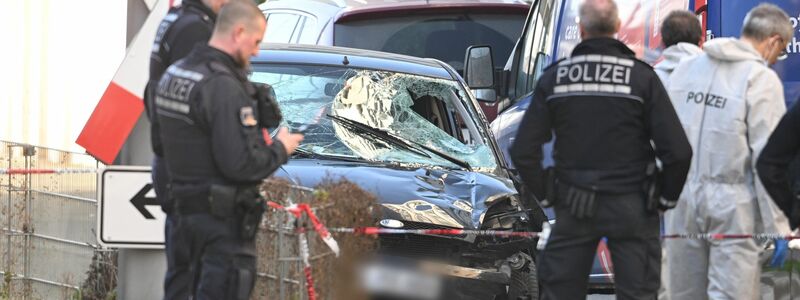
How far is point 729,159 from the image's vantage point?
7.10 meters

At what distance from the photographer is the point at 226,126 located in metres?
5.60

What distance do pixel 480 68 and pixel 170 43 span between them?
15.7ft

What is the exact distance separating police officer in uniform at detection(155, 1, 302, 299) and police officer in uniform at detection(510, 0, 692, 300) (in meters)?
1.18

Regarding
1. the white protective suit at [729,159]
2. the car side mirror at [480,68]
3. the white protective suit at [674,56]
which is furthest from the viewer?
the car side mirror at [480,68]

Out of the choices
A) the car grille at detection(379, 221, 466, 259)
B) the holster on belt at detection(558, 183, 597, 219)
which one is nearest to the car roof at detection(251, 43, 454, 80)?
the car grille at detection(379, 221, 466, 259)

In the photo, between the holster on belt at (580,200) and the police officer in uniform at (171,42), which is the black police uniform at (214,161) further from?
the holster on belt at (580,200)

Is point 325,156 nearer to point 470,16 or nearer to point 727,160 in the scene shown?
point 727,160

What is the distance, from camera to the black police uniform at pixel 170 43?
6336 mm

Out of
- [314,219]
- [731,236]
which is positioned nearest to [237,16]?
[314,219]

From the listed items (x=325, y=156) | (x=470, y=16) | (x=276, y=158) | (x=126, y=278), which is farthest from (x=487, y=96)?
(x=276, y=158)

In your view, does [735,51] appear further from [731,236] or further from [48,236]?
[48,236]

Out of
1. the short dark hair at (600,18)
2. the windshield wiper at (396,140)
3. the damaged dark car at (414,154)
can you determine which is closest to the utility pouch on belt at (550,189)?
the short dark hair at (600,18)

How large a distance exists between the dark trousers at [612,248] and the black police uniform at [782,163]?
49cm

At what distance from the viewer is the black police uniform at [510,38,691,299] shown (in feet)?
20.2
